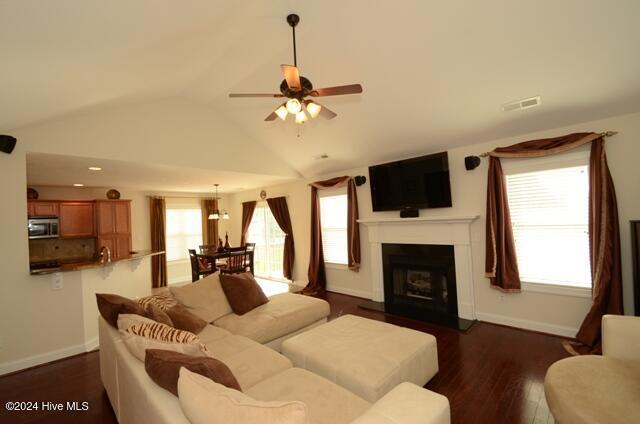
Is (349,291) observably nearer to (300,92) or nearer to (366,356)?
(366,356)

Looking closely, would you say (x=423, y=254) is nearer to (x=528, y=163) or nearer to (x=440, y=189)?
(x=440, y=189)

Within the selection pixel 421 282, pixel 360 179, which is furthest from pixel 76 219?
pixel 421 282

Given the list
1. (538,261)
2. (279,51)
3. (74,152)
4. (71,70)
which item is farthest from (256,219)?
(538,261)

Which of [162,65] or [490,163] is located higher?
[162,65]

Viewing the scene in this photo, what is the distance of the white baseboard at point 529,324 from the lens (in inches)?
127

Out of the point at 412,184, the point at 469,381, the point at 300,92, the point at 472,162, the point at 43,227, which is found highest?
the point at 300,92

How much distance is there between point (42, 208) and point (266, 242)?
4419 mm

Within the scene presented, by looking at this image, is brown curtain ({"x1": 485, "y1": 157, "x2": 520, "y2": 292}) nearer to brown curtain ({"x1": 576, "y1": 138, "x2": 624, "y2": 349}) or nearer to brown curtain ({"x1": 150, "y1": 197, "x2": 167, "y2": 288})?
brown curtain ({"x1": 576, "y1": 138, "x2": 624, "y2": 349})

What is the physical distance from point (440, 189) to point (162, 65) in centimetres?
372

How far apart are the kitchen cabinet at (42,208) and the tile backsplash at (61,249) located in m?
0.61

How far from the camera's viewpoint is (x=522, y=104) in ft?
9.83

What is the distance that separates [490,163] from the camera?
12.0 feet

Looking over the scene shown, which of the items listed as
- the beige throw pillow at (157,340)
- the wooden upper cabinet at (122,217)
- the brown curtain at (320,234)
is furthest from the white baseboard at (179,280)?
the beige throw pillow at (157,340)

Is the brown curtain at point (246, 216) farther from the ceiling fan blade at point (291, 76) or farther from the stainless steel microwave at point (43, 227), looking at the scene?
the ceiling fan blade at point (291, 76)
